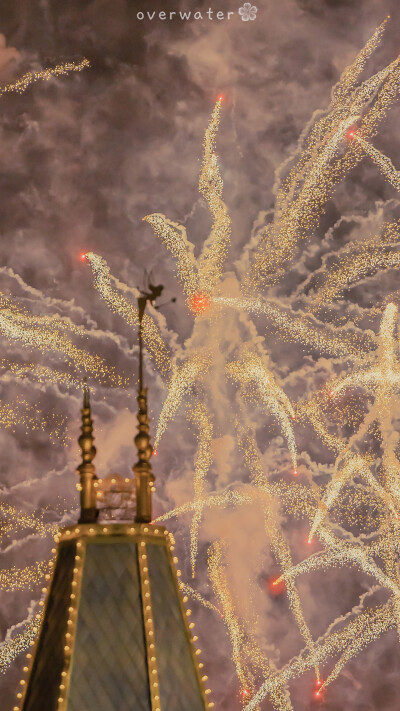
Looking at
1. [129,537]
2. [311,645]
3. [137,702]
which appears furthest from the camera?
[311,645]

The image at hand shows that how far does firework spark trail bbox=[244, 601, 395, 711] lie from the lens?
40.8 m

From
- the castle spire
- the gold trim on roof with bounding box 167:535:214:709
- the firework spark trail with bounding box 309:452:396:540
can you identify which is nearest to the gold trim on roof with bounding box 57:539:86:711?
the castle spire

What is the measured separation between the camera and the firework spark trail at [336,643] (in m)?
40.8

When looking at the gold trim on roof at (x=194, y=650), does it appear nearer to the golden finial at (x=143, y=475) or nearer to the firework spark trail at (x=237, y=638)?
the golden finial at (x=143, y=475)

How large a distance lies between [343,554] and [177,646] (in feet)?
63.4

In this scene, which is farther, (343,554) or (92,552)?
(343,554)

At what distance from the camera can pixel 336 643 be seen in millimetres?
40719

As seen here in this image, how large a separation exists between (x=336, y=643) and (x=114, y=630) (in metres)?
21.9

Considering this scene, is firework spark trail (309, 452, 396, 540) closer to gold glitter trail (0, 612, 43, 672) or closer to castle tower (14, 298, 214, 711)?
gold glitter trail (0, 612, 43, 672)

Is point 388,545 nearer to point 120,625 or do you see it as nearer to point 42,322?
point 42,322

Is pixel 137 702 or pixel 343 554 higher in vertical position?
pixel 343 554

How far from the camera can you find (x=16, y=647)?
3888 cm

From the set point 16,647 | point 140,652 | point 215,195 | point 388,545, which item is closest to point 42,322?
point 215,195

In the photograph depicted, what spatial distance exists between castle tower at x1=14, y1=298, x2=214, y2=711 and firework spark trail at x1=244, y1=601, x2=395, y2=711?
20.7 metres
